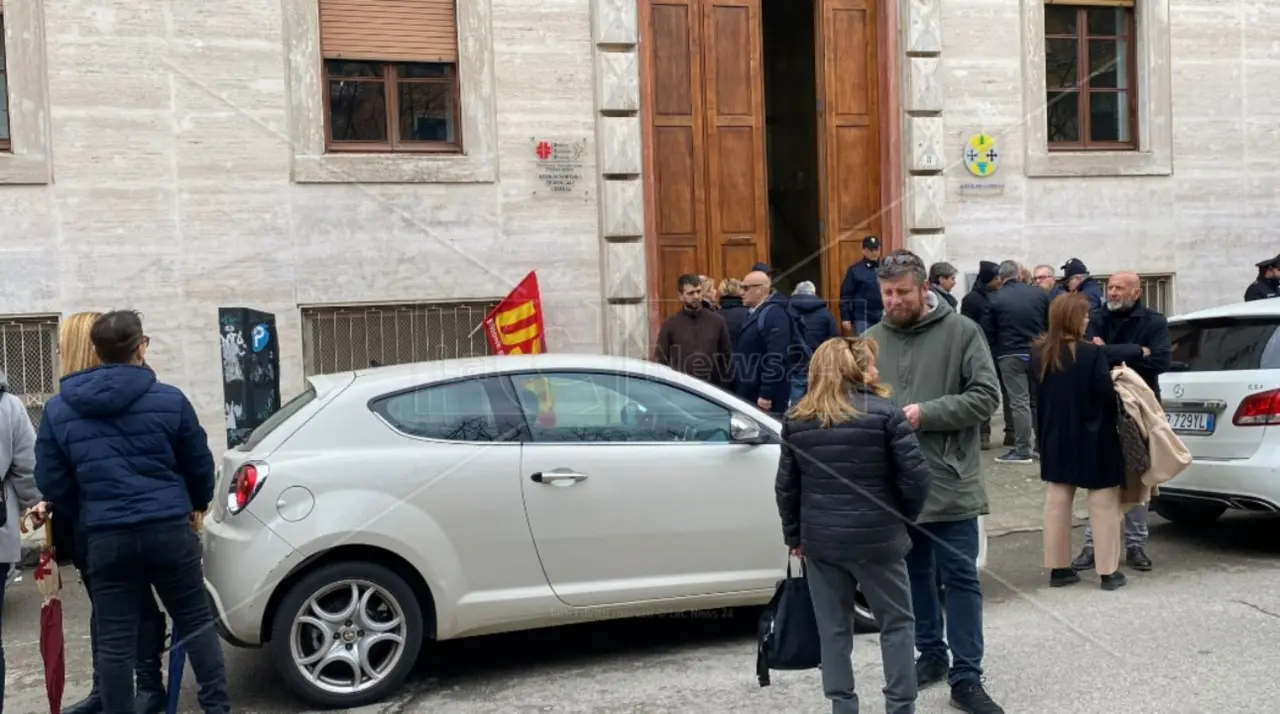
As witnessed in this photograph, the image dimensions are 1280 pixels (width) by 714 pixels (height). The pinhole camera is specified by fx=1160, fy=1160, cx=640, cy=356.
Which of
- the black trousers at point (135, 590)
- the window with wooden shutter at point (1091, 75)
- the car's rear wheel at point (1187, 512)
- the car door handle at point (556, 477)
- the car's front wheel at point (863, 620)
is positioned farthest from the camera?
the window with wooden shutter at point (1091, 75)

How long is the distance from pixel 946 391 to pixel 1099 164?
8.73m

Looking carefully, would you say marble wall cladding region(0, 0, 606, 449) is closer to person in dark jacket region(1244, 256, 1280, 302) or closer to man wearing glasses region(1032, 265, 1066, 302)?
man wearing glasses region(1032, 265, 1066, 302)

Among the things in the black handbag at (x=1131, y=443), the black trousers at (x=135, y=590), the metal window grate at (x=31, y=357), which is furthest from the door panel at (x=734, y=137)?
the black trousers at (x=135, y=590)

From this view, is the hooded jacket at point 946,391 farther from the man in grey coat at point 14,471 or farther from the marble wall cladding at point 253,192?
the marble wall cladding at point 253,192

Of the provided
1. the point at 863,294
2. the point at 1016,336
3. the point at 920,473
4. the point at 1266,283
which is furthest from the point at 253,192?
the point at 1266,283

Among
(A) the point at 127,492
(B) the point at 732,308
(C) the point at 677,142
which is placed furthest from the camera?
(C) the point at 677,142

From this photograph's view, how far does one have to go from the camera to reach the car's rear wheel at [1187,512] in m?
8.26

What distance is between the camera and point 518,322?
10727 mm

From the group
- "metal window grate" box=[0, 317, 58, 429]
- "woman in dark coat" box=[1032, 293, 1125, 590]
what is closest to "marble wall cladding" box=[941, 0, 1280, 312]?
"woman in dark coat" box=[1032, 293, 1125, 590]

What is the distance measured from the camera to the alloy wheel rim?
518 cm

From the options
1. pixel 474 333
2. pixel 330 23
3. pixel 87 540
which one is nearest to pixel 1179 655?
pixel 87 540

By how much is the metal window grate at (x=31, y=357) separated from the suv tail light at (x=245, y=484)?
5.48 metres

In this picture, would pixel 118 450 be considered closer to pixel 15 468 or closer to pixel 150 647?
pixel 15 468

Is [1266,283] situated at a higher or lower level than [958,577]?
higher
